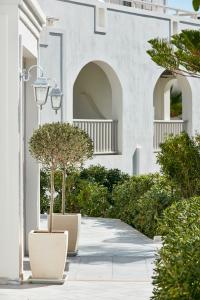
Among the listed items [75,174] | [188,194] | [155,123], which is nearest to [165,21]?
[155,123]

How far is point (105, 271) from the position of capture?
38.9ft

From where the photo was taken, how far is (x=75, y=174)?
1938 cm

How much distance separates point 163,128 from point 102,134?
3.09 meters

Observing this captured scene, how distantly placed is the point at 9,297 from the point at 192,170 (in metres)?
6.03

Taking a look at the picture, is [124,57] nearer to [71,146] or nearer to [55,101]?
[55,101]

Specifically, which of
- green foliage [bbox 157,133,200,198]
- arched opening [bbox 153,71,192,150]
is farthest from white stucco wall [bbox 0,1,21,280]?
arched opening [bbox 153,71,192,150]

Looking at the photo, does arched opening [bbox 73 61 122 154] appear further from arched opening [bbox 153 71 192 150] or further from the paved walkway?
the paved walkway

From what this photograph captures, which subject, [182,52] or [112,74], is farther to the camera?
[112,74]

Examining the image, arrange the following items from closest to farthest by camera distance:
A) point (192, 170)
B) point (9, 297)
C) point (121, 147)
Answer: point (9, 297) → point (192, 170) → point (121, 147)

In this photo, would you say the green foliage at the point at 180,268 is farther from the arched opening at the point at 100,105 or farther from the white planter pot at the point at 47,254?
the arched opening at the point at 100,105

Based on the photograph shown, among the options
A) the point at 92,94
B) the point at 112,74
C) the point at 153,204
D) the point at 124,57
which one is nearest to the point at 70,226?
the point at 153,204

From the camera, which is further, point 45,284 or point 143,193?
point 143,193

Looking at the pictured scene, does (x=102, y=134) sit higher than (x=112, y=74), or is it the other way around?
(x=112, y=74)

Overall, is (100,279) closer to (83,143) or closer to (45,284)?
(45,284)
